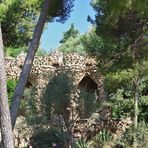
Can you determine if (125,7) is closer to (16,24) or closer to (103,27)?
(103,27)

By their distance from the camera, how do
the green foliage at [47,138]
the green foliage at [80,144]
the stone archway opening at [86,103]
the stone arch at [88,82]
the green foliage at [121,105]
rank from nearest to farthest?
the stone archway opening at [86,103]
the green foliage at [80,144]
the green foliage at [47,138]
the green foliage at [121,105]
the stone arch at [88,82]

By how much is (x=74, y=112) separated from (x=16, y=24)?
3.69 metres

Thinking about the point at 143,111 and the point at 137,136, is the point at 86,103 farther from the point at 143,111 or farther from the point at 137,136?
the point at 143,111

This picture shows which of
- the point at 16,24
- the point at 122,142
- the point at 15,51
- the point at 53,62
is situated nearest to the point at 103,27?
the point at 16,24

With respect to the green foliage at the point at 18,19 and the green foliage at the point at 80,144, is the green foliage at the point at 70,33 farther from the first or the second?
the green foliage at the point at 80,144

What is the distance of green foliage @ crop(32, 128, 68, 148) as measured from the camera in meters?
15.0

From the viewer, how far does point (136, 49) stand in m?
13.7

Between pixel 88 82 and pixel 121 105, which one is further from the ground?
pixel 88 82

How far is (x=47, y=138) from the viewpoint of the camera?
1537 centimetres

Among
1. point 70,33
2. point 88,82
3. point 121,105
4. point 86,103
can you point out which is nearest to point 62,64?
point 88,82

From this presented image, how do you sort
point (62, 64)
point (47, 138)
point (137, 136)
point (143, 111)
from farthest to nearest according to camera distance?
point (62, 64) → point (143, 111) → point (47, 138) → point (137, 136)

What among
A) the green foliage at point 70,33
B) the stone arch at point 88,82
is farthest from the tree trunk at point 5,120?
the green foliage at point 70,33

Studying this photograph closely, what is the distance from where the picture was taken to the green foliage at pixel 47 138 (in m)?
15.0

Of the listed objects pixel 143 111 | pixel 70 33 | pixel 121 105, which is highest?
pixel 70 33
